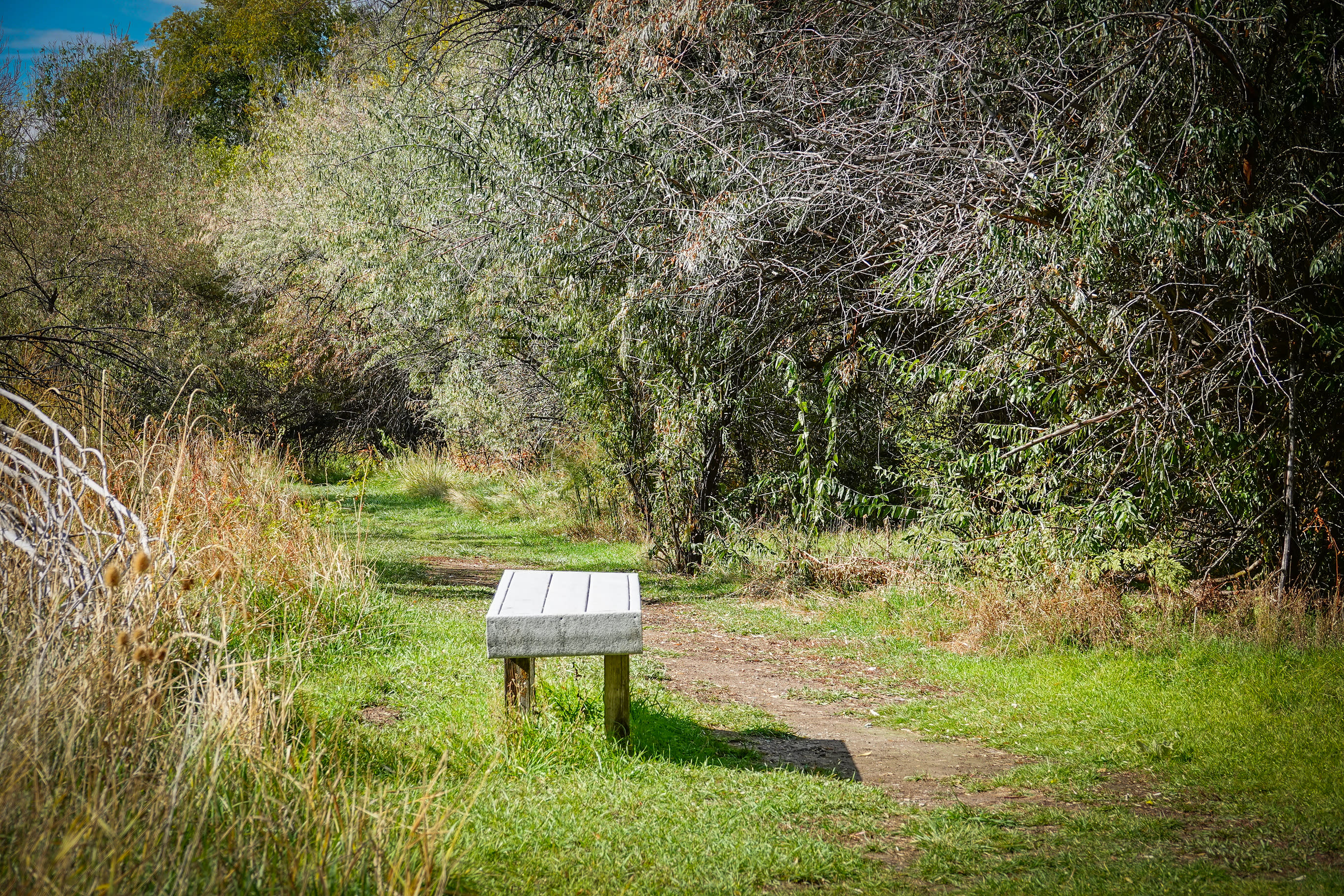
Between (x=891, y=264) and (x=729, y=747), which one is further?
(x=891, y=264)

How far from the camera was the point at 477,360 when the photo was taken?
15.2m

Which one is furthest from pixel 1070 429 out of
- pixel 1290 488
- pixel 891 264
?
pixel 891 264

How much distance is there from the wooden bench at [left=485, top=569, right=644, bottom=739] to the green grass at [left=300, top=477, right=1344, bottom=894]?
0.53 ft

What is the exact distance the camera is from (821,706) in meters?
6.12

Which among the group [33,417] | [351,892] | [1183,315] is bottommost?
[351,892]

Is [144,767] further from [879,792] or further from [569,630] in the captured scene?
[879,792]

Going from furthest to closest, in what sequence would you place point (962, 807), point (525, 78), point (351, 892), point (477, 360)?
point (477, 360) → point (525, 78) → point (962, 807) → point (351, 892)

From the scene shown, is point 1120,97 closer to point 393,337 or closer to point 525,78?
point 525,78

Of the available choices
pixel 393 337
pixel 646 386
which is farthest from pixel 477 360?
pixel 646 386

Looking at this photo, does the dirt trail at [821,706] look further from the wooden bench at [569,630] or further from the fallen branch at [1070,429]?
the fallen branch at [1070,429]

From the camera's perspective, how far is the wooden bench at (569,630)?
4.11m

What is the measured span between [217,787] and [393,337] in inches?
574

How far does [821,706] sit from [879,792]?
1.78 m

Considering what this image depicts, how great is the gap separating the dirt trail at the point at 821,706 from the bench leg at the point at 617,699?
32.1 inches
